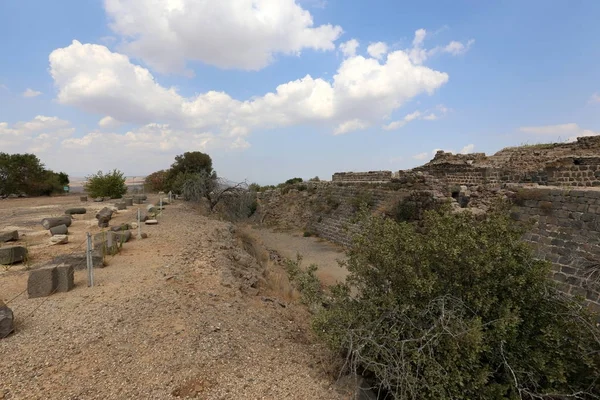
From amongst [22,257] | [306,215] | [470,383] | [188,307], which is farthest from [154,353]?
[306,215]

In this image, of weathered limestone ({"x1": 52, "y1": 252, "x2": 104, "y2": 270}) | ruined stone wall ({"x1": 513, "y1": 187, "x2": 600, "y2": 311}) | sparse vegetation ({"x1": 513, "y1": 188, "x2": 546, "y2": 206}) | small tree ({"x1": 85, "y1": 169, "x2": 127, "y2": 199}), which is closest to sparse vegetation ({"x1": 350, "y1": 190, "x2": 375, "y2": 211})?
sparse vegetation ({"x1": 513, "y1": 188, "x2": 546, "y2": 206})

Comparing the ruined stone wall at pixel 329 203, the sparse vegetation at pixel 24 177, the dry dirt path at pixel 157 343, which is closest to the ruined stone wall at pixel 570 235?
the dry dirt path at pixel 157 343

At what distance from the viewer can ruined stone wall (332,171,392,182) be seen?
2038 centimetres

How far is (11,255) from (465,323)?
9.12 metres

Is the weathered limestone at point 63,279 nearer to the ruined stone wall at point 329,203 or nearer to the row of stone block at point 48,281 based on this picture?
the row of stone block at point 48,281

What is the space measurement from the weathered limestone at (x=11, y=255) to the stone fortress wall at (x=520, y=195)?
295 inches

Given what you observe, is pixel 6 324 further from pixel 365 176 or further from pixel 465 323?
pixel 365 176

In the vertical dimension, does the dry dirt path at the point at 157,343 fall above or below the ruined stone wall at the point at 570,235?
below

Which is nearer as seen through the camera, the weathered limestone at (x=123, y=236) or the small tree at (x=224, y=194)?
the weathered limestone at (x=123, y=236)

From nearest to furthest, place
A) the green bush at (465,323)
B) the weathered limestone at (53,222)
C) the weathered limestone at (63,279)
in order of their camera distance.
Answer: the green bush at (465,323)
the weathered limestone at (63,279)
the weathered limestone at (53,222)

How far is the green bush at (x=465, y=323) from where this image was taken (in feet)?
10.7

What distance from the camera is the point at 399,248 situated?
414 cm

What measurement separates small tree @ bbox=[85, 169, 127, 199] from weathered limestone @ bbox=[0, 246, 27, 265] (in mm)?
16087

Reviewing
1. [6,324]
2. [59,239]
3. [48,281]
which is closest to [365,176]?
[59,239]
